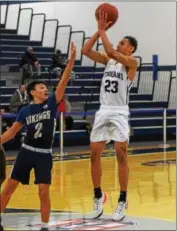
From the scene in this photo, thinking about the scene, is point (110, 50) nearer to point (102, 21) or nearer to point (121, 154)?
point (102, 21)

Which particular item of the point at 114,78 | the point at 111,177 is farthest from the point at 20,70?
the point at 114,78

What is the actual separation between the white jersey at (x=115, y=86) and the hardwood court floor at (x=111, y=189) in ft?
4.06

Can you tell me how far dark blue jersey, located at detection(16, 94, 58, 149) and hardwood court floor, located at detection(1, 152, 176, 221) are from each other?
4.74ft

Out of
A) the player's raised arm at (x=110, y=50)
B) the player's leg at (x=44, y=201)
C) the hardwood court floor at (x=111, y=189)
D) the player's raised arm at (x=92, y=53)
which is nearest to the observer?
the player's leg at (x=44, y=201)

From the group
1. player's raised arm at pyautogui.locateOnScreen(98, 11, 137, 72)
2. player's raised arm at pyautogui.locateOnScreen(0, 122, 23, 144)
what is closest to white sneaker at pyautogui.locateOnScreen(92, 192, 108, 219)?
player's raised arm at pyautogui.locateOnScreen(0, 122, 23, 144)

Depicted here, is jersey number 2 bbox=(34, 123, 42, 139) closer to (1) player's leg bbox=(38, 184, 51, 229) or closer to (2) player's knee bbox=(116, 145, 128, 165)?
(1) player's leg bbox=(38, 184, 51, 229)

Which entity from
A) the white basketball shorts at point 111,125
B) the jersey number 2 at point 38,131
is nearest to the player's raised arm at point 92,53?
the white basketball shorts at point 111,125

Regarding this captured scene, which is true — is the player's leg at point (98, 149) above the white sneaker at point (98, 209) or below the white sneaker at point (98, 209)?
above

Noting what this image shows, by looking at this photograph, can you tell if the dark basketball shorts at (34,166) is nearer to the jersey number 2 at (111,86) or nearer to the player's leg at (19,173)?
the player's leg at (19,173)

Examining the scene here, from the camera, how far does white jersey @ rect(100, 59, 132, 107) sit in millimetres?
6906

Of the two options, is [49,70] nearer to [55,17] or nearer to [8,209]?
[55,17]

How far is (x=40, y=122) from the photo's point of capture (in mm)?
6230

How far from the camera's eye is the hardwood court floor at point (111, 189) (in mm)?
7557

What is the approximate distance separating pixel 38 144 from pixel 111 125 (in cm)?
107
